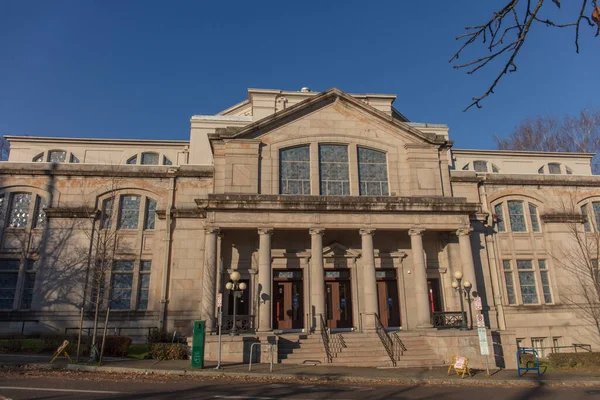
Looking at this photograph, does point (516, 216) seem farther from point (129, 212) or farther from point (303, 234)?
point (129, 212)

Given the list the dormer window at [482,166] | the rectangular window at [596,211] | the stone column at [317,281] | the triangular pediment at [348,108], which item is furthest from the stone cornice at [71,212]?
the rectangular window at [596,211]

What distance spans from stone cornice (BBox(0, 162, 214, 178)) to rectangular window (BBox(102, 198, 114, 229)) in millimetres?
1640

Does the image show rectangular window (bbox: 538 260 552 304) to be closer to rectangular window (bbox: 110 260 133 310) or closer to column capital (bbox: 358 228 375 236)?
column capital (bbox: 358 228 375 236)

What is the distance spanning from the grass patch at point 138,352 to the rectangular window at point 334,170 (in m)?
12.0

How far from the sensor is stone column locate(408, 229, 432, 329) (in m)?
21.0

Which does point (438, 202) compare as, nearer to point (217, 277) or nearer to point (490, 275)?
point (490, 275)

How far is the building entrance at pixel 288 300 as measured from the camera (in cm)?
2325

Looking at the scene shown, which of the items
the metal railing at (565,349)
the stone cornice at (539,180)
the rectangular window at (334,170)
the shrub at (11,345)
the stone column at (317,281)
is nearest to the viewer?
the shrub at (11,345)

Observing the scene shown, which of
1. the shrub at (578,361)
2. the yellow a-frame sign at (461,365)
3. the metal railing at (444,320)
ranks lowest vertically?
the shrub at (578,361)

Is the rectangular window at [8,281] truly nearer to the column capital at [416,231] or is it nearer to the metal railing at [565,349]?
the column capital at [416,231]

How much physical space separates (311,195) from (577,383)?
45.2 feet

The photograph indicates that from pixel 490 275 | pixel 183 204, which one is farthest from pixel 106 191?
pixel 490 275

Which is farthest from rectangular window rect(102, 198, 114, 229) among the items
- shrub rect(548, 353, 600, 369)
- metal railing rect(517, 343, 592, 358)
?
metal railing rect(517, 343, 592, 358)

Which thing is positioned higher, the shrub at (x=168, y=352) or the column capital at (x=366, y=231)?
the column capital at (x=366, y=231)
